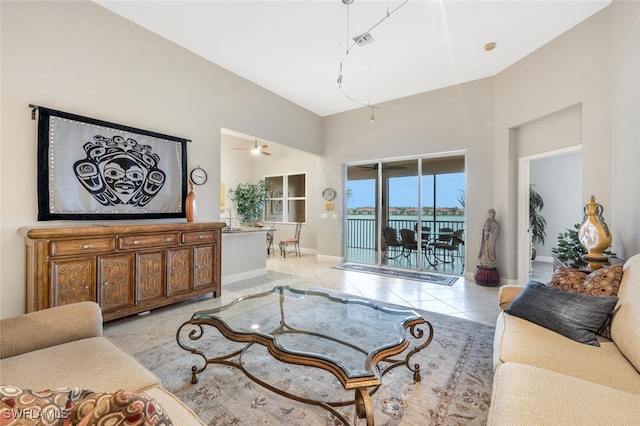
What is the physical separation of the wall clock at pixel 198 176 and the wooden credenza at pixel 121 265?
2.68 feet

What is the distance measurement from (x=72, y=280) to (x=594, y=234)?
488 cm

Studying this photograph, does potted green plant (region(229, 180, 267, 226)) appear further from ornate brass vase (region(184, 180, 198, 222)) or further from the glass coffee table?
the glass coffee table

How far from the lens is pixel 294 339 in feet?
6.42

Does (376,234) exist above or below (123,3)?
below

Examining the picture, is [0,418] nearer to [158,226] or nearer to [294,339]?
[294,339]

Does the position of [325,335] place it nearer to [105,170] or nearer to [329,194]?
[105,170]

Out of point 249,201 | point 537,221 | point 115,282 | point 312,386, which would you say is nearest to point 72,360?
point 312,386

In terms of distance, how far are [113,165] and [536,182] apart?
27.1 ft

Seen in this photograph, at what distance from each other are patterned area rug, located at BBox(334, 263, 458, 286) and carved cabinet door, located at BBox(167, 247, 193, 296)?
3.22 metres

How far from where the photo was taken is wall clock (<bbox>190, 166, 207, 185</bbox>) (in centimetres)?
411

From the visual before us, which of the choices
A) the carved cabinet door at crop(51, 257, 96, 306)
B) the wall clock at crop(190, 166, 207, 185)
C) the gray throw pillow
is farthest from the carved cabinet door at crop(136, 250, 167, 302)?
the gray throw pillow

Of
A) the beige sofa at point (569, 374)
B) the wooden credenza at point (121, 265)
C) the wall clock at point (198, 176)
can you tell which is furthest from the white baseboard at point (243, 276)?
the beige sofa at point (569, 374)

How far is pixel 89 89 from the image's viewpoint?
10.1 feet

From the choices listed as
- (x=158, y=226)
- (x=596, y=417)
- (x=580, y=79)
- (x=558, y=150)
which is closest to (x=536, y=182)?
(x=558, y=150)
